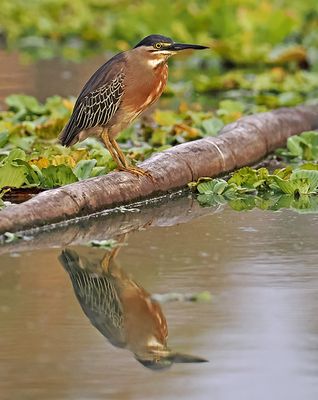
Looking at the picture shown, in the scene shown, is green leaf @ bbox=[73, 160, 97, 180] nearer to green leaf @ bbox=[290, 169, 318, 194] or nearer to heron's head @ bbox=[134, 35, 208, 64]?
heron's head @ bbox=[134, 35, 208, 64]

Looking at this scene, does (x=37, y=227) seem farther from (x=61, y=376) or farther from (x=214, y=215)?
(x=61, y=376)

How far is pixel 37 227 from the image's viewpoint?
7734 millimetres

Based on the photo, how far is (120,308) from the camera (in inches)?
245

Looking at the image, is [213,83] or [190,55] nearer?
[213,83]

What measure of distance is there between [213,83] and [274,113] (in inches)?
149

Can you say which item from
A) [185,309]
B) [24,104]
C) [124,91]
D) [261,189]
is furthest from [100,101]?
[24,104]

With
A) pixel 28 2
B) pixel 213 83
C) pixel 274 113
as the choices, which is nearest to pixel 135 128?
pixel 274 113

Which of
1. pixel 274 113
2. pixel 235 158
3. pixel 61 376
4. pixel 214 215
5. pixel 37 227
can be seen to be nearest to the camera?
pixel 61 376

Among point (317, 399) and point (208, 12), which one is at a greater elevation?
point (317, 399)

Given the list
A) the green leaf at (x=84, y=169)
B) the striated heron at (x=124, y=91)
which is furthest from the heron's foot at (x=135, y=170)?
the green leaf at (x=84, y=169)

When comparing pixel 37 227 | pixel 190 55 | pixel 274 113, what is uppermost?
pixel 37 227

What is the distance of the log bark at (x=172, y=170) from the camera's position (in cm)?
780

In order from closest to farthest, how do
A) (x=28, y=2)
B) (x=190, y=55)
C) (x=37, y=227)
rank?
1. (x=37, y=227)
2. (x=190, y=55)
3. (x=28, y=2)

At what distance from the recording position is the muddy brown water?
508cm
